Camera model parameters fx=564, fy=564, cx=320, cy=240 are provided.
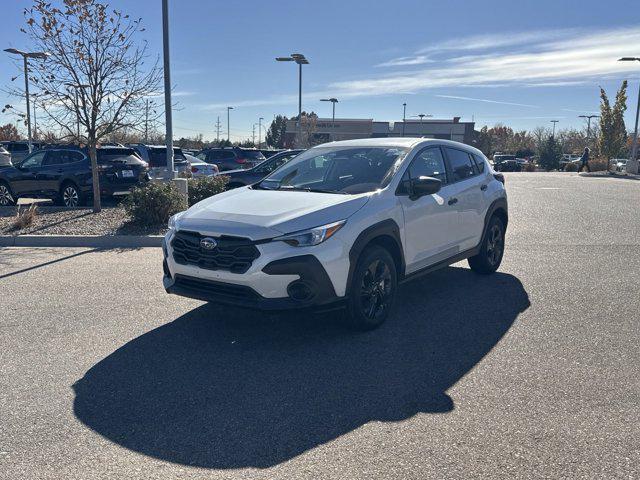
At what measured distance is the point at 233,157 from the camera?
79.3 feet

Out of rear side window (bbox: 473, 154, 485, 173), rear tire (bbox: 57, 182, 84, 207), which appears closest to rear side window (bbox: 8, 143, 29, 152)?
rear tire (bbox: 57, 182, 84, 207)

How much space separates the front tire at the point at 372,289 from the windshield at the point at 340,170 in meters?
0.68

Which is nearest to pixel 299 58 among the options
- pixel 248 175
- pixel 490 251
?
pixel 248 175

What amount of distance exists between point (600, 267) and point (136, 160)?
1117 centimetres

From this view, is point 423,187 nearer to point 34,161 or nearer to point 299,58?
point 34,161

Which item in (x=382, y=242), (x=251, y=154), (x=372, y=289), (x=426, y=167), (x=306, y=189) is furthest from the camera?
(x=251, y=154)

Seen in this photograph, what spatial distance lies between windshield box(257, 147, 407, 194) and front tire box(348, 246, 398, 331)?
0.68 meters

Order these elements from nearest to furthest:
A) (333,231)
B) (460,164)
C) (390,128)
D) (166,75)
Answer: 1. (333,231)
2. (460,164)
3. (166,75)
4. (390,128)

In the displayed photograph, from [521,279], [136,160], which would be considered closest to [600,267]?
[521,279]

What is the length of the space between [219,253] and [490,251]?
407 cm

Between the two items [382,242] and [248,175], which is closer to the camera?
[382,242]

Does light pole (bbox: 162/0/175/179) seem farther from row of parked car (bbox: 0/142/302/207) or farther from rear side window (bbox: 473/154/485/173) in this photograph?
rear side window (bbox: 473/154/485/173)

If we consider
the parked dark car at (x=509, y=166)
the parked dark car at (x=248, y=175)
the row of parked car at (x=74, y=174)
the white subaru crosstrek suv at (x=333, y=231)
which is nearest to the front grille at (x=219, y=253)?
the white subaru crosstrek suv at (x=333, y=231)

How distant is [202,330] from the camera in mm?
5145
